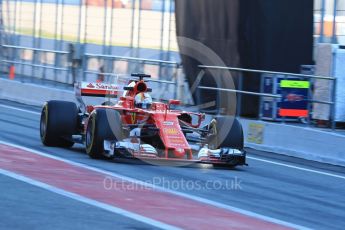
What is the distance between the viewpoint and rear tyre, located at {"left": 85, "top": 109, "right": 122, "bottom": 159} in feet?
43.6

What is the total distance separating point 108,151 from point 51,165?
974mm

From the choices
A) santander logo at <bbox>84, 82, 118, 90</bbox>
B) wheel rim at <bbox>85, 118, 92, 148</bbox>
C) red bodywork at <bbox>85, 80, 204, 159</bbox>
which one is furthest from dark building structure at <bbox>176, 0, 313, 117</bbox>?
wheel rim at <bbox>85, 118, 92, 148</bbox>

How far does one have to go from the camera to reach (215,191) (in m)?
11.5

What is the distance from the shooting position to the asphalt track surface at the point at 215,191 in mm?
8873

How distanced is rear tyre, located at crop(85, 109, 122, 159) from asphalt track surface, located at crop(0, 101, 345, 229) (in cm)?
31

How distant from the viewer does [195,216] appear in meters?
9.47

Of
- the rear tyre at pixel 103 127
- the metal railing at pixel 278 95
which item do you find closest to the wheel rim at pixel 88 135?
the rear tyre at pixel 103 127

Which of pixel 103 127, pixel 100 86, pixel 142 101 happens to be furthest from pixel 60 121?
pixel 103 127

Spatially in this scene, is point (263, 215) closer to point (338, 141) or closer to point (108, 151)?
point (108, 151)

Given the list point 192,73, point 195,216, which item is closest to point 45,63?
point 192,73

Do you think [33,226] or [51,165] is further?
[51,165]

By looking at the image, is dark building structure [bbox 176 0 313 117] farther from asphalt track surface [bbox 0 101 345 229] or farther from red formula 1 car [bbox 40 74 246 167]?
red formula 1 car [bbox 40 74 246 167]

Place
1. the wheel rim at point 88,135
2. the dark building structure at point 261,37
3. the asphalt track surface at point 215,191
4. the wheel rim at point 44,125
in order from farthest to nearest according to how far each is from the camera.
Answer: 1. the dark building structure at point 261,37
2. the wheel rim at point 44,125
3. the wheel rim at point 88,135
4. the asphalt track surface at point 215,191

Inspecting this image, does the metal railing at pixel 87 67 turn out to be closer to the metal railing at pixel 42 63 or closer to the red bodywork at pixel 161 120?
the metal railing at pixel 42 63
